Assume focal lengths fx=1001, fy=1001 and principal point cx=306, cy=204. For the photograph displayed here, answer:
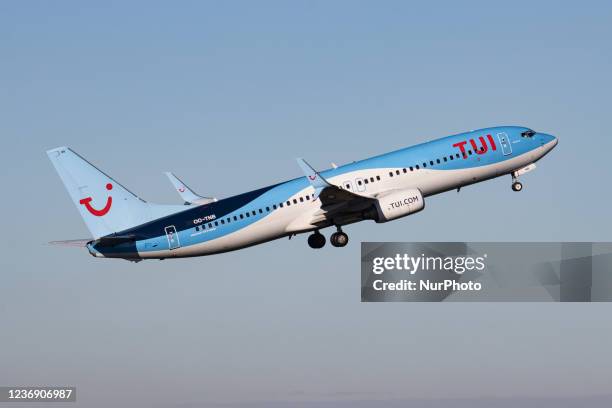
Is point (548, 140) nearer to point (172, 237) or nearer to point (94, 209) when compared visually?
point (172, 237)

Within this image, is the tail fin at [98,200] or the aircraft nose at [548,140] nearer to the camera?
the tail fin at [98,200]

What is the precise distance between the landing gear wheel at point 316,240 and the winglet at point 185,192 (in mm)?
8049

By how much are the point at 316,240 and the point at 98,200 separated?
52.4 ft

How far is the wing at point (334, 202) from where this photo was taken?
65.3 m

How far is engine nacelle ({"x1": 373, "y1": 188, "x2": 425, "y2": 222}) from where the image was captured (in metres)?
68.0

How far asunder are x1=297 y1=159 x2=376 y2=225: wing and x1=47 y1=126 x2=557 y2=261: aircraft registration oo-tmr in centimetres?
7

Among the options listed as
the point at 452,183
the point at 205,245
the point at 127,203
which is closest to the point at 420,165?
the point at 452,183

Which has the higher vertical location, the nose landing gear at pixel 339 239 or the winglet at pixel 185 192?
the winglet at pixel 185 192

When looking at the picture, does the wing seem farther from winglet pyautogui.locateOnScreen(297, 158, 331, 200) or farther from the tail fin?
the tail fin

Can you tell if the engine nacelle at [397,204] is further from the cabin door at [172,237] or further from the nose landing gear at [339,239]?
the cabin door at [172,237]

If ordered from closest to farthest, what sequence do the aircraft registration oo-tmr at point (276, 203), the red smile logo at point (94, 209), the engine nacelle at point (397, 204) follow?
1. the aircraft registration oo-tmr at point (276, 203)
2. the red smile logo at point (94, 209)
3. the engine nacelle at point (397, 204)

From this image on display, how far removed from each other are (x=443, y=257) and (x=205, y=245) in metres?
16.1

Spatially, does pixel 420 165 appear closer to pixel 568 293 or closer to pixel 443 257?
pixel 443 257

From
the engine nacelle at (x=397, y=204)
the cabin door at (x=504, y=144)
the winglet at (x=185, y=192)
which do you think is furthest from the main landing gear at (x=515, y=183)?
the winglet at (x=185, y=192)
